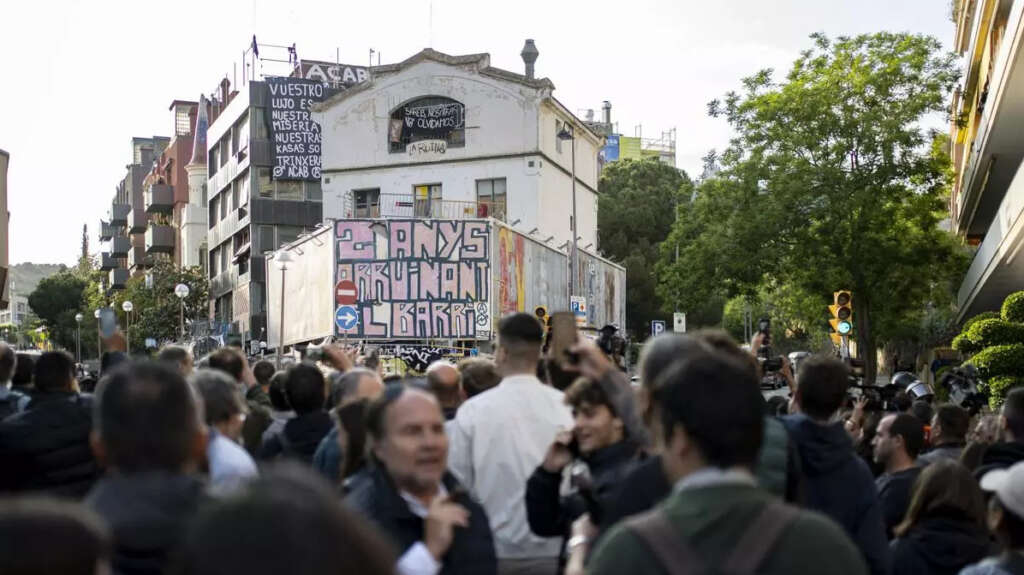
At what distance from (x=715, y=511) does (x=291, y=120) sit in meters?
62.4

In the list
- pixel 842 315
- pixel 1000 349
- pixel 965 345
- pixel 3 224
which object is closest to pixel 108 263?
pixel 3 224

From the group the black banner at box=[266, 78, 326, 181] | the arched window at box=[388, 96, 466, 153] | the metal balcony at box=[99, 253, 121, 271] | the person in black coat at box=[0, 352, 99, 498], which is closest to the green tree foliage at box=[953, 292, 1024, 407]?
the person in black coat at box=[0, 352, 99, 498]

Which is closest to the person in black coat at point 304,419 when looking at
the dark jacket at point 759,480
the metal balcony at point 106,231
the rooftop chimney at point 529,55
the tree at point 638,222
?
the dark jacket at point 759,480

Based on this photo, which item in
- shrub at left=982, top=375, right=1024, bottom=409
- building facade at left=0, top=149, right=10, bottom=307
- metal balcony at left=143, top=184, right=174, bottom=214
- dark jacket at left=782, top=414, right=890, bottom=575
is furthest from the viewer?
metal balcony at left=143, top=184, right=174, bottom=214

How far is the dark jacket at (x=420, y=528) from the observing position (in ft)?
13.7

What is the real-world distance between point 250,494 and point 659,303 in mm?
69407

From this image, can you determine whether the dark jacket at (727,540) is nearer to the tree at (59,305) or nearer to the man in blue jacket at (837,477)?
the man in blue jacket at (837,477)

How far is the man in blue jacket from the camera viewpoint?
5.51m

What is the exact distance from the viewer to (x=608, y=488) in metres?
4.63

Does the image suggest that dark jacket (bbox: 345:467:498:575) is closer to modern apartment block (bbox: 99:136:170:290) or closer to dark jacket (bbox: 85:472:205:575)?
dark jacket (bbox: 85:472:205:575)

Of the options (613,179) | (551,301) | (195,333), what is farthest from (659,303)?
(195,333)

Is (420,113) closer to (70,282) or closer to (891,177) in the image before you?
(891,177)

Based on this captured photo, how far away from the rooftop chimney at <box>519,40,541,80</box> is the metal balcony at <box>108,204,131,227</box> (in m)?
61.4

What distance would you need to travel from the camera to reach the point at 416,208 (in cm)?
5459
